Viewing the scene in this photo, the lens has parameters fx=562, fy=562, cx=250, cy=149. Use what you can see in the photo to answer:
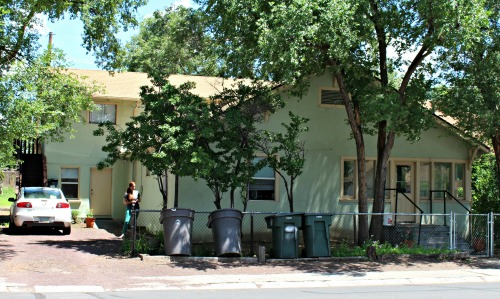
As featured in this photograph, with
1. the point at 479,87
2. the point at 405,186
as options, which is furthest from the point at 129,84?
the point at 479,87

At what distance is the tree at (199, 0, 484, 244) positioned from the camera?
12734 millimetres

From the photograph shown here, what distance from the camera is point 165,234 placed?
13.3m

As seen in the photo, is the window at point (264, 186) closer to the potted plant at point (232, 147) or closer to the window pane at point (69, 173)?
the potted plant at point (232, 147)

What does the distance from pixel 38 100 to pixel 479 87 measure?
39.6 ft

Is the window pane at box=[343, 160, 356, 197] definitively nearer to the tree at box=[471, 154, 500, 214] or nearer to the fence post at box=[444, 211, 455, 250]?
the fence post at box=[444, 211, 455, 250]

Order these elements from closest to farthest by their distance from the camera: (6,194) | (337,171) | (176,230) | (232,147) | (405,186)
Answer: (176,230) → (232,147) → (337,171) → (405,186) → (6,194)

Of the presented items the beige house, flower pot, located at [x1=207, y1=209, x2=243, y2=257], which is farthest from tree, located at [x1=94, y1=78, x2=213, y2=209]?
the beige house

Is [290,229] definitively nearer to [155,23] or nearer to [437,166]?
[437,166]

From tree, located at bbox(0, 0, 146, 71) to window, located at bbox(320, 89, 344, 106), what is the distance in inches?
251

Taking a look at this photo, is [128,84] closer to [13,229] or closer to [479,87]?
[13,229]

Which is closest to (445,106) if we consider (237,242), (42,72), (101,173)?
(237,242)

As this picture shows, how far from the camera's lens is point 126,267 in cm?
1218

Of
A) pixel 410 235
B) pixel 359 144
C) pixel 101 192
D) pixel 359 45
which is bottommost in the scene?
pixel 410 235

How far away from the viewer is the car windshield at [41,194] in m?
17.7
